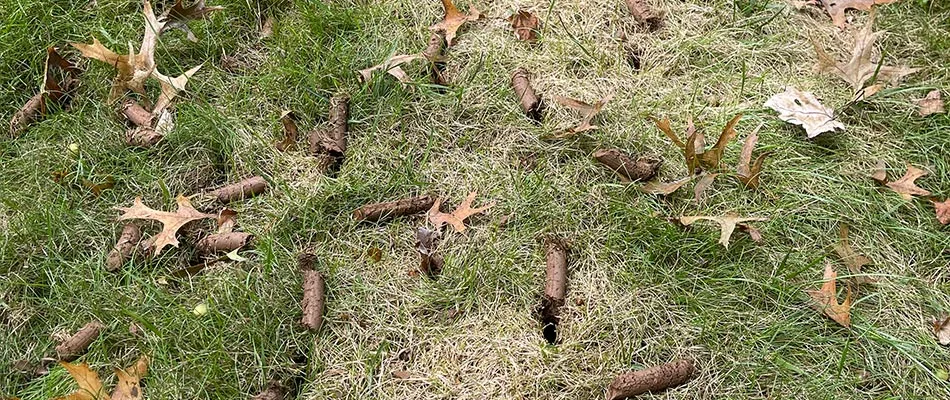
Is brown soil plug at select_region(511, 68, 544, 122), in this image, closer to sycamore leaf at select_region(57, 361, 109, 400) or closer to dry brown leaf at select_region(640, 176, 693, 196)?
dry brown leaf at select_region(640, 176, 693, 196)

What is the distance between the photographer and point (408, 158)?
284cm

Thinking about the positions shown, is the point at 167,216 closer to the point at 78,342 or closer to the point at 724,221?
the point at 78,342

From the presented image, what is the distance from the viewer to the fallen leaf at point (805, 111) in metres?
2.80

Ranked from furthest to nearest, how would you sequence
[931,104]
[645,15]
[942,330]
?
1. [645,15]
2. [931,104]
3. [942,330]

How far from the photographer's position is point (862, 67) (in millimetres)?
2955

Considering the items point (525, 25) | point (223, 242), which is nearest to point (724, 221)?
point (525, 25)

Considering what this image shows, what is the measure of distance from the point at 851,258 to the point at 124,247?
7.98 feet

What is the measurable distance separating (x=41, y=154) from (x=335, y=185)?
3.73 feet

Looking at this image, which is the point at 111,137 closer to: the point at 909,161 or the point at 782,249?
the point at 782,249

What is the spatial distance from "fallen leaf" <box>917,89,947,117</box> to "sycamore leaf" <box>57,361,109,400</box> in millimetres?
2969

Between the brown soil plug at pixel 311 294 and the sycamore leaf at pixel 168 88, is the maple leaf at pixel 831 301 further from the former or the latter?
the sycamore leaf at pixel 168 88

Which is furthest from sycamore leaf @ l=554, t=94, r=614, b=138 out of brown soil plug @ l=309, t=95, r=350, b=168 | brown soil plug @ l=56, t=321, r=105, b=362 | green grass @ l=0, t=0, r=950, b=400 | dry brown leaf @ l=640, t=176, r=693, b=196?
brown soil plug @ l=56, t=321, r=105, b=362

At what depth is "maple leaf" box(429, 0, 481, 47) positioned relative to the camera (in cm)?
319

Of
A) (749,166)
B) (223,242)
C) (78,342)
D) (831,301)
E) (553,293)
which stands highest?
(749,166)
